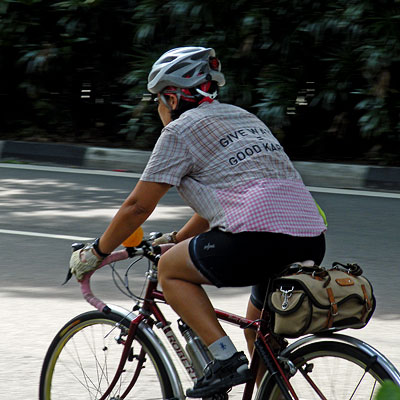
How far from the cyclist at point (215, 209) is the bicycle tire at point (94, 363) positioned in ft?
0.78

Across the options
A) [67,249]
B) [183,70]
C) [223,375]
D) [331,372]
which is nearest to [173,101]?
[183,70]

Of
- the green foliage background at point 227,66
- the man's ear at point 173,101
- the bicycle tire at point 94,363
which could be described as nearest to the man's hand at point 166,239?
the bicycle tire at point 94,363

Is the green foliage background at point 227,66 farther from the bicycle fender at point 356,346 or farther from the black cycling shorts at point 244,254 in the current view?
the bicycle fender at point 356,346

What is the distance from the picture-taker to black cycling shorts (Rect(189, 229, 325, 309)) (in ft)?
9.92

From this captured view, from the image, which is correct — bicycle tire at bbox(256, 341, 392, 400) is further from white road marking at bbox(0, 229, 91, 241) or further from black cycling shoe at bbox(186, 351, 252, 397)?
white road marking at bbox(0, 229, 91, 241)

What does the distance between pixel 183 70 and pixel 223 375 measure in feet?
3.34

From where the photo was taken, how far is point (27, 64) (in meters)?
13.5

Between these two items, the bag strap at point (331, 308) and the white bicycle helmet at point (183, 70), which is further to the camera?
the white bicycle helmet at point (183, 70)

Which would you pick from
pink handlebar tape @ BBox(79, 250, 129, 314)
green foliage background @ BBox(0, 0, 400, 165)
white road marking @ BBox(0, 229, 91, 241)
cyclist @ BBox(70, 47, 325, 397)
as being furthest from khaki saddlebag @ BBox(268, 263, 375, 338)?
green foliage background @ BBox(0, 0, 400, 165)

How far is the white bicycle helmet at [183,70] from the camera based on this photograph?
3.13 meters

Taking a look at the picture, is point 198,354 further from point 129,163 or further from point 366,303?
Result: point 129,163

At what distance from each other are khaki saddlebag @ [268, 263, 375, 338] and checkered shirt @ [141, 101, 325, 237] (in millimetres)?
181

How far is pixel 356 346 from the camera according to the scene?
9.53 ft

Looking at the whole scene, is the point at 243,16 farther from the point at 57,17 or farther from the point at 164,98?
the point at 164,98
